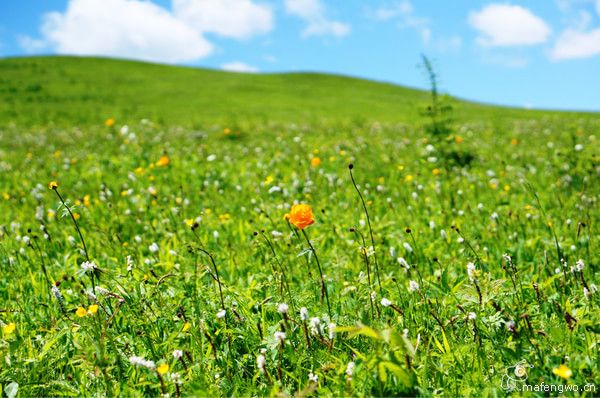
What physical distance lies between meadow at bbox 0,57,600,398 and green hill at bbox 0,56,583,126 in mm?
12628

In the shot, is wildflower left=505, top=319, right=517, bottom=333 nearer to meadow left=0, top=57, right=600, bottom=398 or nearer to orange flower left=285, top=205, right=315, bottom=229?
meadow left=0, top=57, right=600, bottom=398

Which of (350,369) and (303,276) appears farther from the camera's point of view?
(303,276)

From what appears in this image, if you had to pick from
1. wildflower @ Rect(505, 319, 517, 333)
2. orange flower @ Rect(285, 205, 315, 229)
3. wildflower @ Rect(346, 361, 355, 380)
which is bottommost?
wildflower @ Rect(346, 361, 355, 380)

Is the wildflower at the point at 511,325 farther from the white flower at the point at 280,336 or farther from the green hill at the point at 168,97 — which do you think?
the green hill at the point at 168,97

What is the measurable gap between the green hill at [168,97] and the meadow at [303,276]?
12628 mm

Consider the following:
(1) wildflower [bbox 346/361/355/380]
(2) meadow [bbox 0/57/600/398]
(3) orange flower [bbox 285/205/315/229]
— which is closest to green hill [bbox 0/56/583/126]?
(2) meadow [bbox 0/57/600/398]

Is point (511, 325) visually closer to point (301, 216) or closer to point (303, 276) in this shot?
point (301, 216)

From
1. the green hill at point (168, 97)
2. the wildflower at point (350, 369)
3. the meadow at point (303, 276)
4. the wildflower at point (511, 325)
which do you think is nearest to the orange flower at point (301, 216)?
the meadow at point (303, 276)

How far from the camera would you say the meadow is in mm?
2473

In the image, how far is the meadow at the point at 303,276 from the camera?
2473mm

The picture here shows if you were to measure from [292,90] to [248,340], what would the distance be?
4831cm

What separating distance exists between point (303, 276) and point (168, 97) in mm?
37632

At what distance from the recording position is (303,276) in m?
3.92

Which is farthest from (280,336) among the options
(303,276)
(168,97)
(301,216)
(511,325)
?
(168,97)
